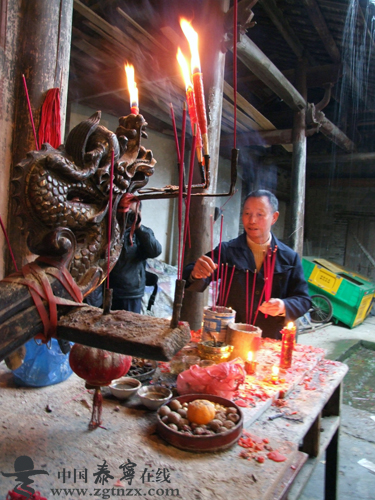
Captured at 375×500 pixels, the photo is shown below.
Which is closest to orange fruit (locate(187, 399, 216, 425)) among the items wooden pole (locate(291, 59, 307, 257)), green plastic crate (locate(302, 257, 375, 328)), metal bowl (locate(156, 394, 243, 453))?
metal bowl (locate(156, 394, 243, 453))

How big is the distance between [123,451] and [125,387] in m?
0.45

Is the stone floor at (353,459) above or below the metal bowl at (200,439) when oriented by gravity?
below

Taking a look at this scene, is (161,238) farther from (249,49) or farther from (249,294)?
(249,294)

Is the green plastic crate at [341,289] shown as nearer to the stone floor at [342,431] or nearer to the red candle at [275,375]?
the stone floor at [342,431]

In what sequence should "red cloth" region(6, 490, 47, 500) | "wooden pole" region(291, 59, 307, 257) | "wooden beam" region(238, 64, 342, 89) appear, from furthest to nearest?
"wooden beam" region(238, 64, 342, 89), "wooden pole" region(291, 59, 307, 257), "red cloth" region(6, 490, 47, 500)

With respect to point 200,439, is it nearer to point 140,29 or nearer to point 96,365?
point 96,365

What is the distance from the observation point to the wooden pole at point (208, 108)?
3512 millimetres

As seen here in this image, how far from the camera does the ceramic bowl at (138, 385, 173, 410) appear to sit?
1.56 meters

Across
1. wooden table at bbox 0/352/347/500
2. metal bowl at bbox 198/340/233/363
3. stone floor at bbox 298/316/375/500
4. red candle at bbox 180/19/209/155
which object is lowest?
stone floor at bbox 298/316/375/500

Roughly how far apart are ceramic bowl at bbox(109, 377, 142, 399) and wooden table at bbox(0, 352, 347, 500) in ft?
0.12

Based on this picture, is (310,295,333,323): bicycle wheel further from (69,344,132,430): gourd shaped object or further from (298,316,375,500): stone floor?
(69,344,132,430): gourd shaped object

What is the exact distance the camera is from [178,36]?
157 inches

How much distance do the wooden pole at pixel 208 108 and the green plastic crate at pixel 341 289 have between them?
5.56 metres

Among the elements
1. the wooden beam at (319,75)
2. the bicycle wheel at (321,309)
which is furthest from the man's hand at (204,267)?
the bicycle wheel at (321,309)
